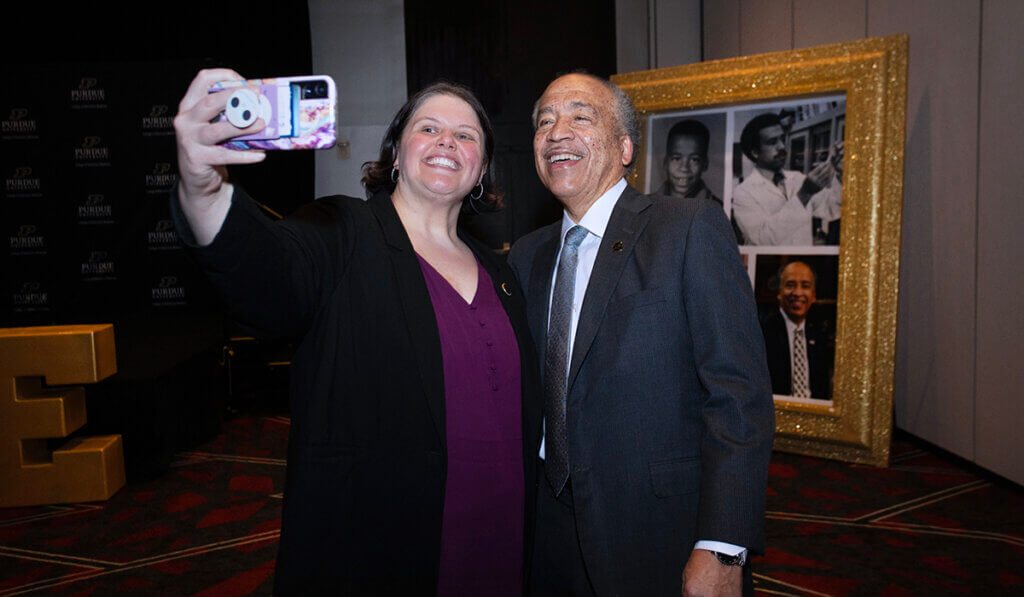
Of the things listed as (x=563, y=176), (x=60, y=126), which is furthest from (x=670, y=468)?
(x=60, y=126)

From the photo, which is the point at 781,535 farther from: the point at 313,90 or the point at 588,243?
the point at 313,90

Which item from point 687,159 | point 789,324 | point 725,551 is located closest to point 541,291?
point 725,551

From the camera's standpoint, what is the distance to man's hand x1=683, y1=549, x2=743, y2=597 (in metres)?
1.16

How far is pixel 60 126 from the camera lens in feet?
17.7

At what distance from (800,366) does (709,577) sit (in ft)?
8.44

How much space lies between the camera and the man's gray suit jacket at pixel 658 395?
49.4 inches

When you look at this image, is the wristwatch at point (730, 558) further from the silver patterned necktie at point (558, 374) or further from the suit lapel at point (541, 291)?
the suit lapel at point (541, 291)

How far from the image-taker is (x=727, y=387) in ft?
4.04

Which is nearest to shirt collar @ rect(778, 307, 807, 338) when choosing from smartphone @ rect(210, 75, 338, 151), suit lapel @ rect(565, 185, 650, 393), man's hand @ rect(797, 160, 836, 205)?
man's hand @ rect(797, 160, 836, 205)

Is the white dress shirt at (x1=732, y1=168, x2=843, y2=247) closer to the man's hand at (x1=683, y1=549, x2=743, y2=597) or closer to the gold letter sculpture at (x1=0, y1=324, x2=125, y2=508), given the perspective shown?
the man's hand at (x1=683, y1=549, x2=743, y2=597)

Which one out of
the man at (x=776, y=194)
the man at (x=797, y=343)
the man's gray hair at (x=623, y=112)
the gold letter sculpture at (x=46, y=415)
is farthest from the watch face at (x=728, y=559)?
the gold letter sculpture at (x=46, y=415)

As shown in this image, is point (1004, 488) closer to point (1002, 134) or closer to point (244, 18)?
point (1002, 134)

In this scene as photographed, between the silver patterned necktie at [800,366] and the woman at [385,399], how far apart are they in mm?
2491

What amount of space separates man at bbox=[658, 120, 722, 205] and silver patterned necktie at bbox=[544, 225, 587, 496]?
2497 millimetres
